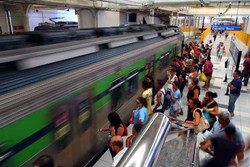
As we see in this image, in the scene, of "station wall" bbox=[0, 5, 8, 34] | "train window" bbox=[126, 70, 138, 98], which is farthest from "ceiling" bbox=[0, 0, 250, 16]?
"train window" bbox=[126, 70, 138, 98]

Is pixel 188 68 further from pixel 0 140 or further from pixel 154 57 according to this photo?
pixel 0 140

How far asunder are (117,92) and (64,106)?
191 cm

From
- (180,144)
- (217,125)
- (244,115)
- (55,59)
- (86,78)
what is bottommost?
(244,115)

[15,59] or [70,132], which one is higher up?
[15,59]

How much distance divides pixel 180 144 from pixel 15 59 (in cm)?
291

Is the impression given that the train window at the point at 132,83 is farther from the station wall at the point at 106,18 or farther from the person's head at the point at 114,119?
the station wall at the point at 106,18

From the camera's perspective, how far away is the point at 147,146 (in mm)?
671

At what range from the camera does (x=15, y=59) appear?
252cm

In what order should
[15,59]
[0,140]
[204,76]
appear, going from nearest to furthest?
[0,140], [15,59], [204,76]

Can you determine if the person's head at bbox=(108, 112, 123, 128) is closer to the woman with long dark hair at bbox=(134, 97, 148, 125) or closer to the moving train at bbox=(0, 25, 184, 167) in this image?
the moving train at bbox=(0, 25, 184, 167)

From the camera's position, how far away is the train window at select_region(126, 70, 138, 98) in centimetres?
536

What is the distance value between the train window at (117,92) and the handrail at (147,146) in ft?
11.9

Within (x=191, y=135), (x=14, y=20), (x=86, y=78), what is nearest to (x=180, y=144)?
(x=191, y=135)

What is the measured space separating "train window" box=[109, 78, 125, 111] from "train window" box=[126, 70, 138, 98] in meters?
0.33
